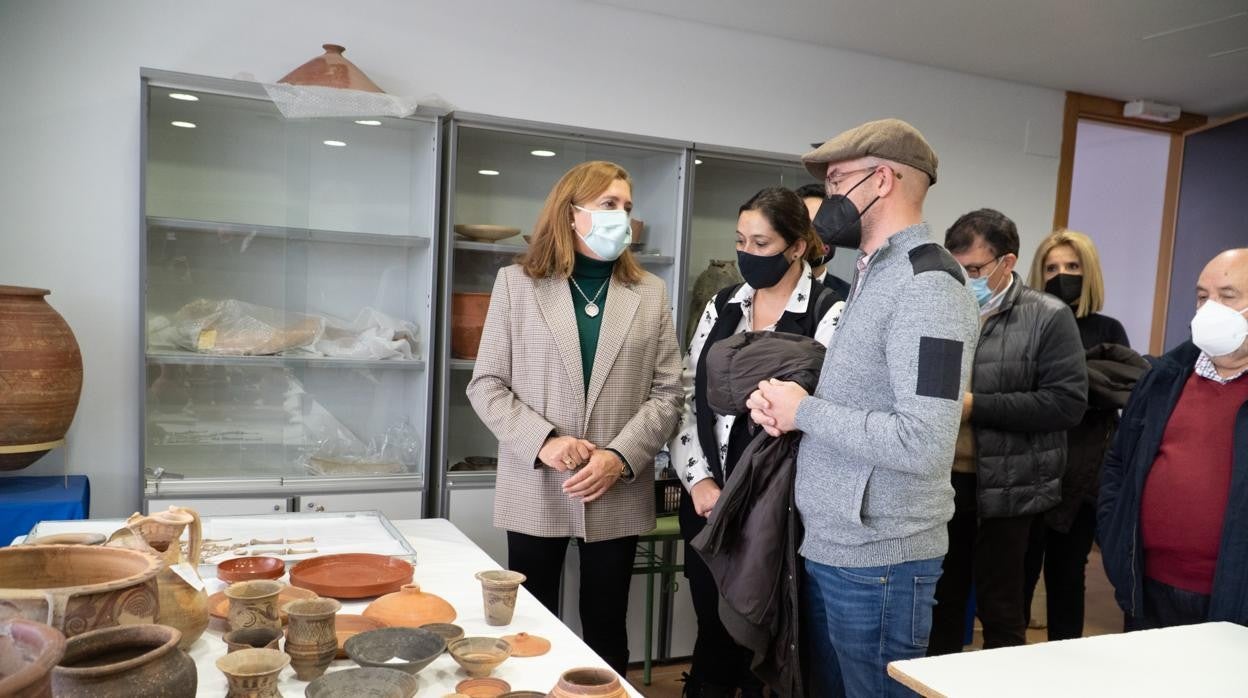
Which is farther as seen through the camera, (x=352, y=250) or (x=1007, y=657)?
(x=352, y=250)

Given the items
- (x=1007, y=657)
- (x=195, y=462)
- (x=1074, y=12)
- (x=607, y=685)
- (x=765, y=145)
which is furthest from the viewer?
(x=765, y=145)

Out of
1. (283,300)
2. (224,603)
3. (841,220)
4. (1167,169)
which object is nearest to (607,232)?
(841,220)

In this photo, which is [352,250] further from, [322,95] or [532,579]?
[532,579]

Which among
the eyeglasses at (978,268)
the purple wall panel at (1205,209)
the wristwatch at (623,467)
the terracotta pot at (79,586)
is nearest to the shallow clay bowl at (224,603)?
the terracotta pot at (79,586)

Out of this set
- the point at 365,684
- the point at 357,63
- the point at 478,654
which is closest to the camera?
the point at 365,684

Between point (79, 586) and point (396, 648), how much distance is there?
436mm

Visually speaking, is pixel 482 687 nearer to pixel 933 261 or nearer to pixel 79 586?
pixel 79 586

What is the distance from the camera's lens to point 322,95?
3062 mm

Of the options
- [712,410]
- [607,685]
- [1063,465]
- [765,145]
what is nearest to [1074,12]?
[765,145]

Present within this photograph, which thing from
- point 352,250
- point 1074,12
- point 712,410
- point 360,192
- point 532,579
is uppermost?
point 1074,12

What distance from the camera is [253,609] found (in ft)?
4.42

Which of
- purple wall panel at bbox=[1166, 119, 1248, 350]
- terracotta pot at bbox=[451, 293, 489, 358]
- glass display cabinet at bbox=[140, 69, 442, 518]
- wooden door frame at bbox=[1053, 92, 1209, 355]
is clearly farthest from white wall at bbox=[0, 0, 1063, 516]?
purple wall panel at bbox=[1166, 119, 1248, 350]

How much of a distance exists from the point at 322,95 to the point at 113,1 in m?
0.79

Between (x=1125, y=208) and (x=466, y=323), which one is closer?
(x=466, y=323)
